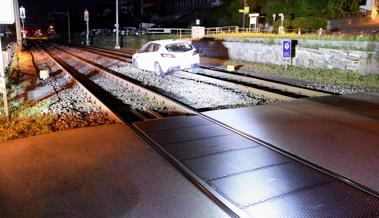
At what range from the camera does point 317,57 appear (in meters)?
16.6

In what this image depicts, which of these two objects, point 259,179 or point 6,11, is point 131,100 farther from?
point 259,179

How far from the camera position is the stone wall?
1428 cm

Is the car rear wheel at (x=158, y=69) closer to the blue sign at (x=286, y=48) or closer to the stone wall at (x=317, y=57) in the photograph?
the blue sign at (x=286, y=48)

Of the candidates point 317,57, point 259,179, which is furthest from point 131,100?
point 317,57

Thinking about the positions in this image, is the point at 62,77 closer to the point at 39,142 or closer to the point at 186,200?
the point at 39,142

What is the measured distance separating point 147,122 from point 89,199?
3580mm

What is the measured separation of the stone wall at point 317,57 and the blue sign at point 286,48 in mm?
693

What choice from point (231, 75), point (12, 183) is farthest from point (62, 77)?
point (12, 183)

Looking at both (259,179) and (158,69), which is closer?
(259,179)

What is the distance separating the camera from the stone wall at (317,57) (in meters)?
14.3

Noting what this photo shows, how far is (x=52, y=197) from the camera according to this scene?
4.24 metres

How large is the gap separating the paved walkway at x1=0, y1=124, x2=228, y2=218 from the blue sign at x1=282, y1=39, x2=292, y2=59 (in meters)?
12.6

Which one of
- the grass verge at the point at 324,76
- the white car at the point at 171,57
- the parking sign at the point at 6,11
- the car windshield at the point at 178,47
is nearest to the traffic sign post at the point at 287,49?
the grass verge at the point at 324,76

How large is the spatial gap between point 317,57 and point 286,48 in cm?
152
